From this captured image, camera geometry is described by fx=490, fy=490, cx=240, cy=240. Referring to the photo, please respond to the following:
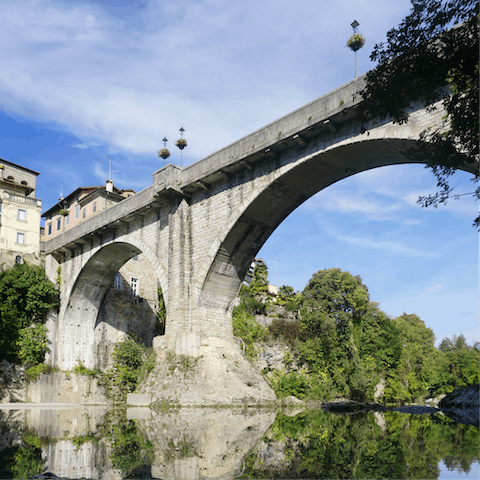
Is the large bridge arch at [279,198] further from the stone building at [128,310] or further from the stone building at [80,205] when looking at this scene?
the stone building at [80,205]

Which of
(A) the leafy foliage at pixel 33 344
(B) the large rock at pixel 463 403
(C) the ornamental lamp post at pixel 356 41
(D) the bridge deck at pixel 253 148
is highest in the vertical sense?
(C) the ornamental lamp post at pixel 356 41

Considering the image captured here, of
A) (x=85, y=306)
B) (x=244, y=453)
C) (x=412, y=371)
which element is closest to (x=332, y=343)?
(x=412, y=371)

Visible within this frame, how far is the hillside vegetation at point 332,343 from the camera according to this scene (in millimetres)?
32250

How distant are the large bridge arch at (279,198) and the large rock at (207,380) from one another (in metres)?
2.71

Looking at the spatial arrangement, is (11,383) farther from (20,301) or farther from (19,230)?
(19,230)

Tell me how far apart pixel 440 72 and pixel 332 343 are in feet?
87.4

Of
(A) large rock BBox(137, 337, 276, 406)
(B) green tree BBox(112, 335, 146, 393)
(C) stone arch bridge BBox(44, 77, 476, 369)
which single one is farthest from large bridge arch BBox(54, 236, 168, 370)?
(A) large rock BBox(137, 337, 276, 406)

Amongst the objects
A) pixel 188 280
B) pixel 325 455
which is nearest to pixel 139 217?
pixel 188 280

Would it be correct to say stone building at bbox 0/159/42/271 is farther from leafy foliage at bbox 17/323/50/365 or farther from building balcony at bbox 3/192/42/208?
leafy foliage at bbox 17/323/50/365

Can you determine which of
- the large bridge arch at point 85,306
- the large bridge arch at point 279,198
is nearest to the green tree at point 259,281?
the large bridge arch at point 85,306

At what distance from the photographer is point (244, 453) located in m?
8.34

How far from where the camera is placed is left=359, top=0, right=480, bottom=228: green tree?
9.47 m

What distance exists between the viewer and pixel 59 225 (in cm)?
5344

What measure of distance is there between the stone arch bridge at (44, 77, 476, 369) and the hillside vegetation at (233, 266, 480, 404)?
8838mm
